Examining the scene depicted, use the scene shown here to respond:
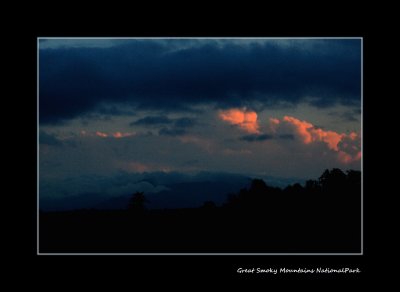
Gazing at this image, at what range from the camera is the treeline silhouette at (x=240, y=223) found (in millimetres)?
9734

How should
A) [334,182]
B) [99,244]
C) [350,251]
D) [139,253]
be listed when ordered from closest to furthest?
1. [139,253]
2. [350,251]
3. [99,244]
4. [334,182]

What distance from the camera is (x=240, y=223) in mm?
11344

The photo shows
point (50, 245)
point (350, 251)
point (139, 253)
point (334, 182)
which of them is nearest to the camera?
point (139, 253)

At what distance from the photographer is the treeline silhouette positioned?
9734mm

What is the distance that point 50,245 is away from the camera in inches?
375

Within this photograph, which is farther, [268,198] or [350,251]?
[268,198]

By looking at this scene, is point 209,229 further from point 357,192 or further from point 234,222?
point 357,192

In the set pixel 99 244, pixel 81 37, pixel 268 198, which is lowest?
pixel 99 244

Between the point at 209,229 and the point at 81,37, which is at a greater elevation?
the point at 81,37

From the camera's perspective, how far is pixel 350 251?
8.95m

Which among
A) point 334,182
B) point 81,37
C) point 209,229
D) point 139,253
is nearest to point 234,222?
point 209,229

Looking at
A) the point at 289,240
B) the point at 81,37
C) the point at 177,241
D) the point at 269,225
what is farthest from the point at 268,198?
the point at 81,37

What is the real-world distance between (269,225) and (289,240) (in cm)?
169

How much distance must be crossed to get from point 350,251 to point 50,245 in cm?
582
